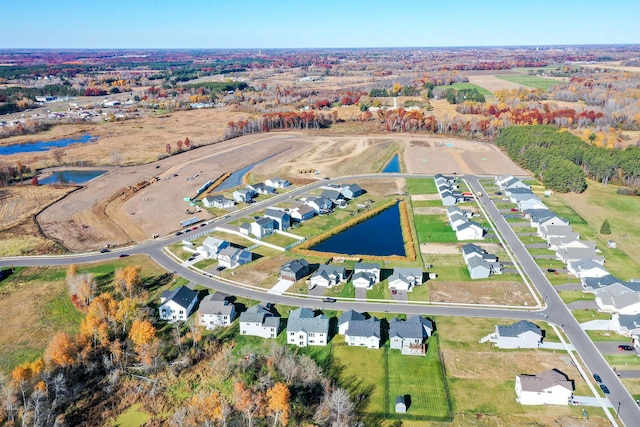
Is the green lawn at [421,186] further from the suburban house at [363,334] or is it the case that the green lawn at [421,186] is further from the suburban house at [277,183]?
the suburban house at [363,334]

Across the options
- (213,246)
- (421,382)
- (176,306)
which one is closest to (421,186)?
(213,246)

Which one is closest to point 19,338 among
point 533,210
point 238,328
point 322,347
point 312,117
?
point 238,328

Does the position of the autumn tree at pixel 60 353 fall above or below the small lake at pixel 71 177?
above

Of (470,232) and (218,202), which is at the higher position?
(218,202)

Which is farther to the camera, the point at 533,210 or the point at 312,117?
the point at 312,117

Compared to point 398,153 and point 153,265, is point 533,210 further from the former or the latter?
point 153,265

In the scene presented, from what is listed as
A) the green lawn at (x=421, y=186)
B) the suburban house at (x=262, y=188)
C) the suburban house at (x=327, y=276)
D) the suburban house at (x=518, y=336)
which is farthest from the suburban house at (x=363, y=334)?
the green lawn at (x=421, y=186)

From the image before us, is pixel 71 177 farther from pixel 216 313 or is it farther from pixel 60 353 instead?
pixel 216 313
